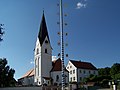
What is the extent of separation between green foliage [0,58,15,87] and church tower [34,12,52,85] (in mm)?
9537

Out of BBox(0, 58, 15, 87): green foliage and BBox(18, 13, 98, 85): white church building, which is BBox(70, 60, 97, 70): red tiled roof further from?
BBox(0, 58, 15, 87): green foliage

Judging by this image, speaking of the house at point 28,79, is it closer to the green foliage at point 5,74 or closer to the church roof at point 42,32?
the church roof at point 42,32

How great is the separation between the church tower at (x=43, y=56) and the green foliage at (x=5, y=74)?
31.3 ft

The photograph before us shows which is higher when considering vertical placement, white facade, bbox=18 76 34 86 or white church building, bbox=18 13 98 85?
white church building, bbox=18 13 98 85

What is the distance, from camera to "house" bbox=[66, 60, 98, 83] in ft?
241

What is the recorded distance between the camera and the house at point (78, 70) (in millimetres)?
73438

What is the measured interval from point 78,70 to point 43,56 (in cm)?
1338

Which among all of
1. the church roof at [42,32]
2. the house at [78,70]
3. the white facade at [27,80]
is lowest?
the white facade at [27,80]

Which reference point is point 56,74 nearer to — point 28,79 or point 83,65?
point 28,79

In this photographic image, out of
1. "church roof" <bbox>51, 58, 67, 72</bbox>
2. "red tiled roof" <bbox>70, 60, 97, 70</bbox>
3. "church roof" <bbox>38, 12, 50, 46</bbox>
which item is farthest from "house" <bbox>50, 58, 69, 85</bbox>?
"red tiled roof" <bbox>70, 60, 97, 70</bbox>

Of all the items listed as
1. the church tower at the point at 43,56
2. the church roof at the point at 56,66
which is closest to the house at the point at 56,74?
the church roof at the point at 56,66

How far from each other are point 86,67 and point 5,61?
2829 cm

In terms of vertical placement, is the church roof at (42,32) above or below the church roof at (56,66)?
above

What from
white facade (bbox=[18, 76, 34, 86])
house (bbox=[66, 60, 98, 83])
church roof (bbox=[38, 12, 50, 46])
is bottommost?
white facade (bbox=[18, 76, 34, 86])
